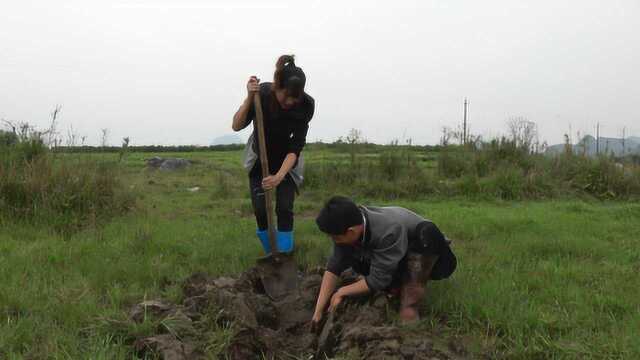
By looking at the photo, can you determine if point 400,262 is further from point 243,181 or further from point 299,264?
point 243,181

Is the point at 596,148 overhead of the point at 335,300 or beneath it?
overhead

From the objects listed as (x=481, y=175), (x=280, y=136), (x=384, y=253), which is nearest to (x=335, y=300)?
(x=384, y=253)

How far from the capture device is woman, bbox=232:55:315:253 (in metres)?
4.19

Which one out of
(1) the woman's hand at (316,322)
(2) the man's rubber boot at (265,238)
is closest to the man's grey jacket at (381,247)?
(1) the woman's hand at (316,322)

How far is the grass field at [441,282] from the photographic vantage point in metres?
3.13

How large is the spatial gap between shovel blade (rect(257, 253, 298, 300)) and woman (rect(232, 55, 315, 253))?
0.46m

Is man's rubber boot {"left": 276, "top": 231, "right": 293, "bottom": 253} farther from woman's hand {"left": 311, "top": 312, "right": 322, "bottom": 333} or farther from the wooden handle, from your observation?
woman's hand {"left": 311, "top": 312, "right": 322, "bottom": 333}

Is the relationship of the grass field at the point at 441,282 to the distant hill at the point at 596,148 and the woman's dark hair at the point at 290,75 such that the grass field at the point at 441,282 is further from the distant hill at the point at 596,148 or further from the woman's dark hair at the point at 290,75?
the distant hill at the point at 596,148

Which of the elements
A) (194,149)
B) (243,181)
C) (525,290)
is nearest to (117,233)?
(525,290)

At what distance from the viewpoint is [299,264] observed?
485cm

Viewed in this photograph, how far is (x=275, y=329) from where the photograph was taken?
12.0 feet

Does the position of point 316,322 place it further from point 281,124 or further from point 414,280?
point 281,124

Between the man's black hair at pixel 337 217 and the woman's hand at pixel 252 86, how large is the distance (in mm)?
1419

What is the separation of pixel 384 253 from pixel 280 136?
156 cm
